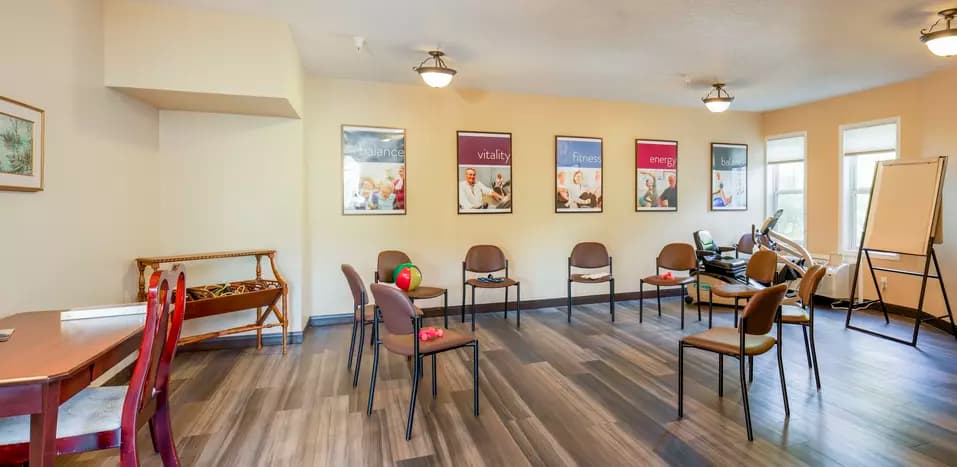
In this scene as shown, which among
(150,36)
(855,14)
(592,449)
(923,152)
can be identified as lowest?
(592,449)

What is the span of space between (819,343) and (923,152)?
2775 millimetres

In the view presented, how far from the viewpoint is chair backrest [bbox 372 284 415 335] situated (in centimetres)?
252

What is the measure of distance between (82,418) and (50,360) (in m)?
0.27

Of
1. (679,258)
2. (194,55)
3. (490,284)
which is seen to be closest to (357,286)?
(490,284)

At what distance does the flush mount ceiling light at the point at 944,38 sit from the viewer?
3.33m

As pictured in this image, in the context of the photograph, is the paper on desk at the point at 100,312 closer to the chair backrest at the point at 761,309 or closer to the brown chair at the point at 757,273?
the chair backrest at the point at 761,309

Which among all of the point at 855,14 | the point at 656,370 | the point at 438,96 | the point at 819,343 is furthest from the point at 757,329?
the point at 438,96

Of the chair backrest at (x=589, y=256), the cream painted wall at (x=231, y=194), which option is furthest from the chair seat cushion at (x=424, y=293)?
the chair backrest at (x=589, y=256)

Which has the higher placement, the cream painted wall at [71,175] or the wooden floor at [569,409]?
the cream painted wall at [71,175]

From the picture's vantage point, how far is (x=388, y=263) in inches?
194

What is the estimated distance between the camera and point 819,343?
4.31 m

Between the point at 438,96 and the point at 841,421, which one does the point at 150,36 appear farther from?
the point at 841,421

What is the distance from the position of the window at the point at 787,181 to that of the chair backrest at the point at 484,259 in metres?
4.58

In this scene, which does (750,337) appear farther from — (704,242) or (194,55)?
(194,55)
